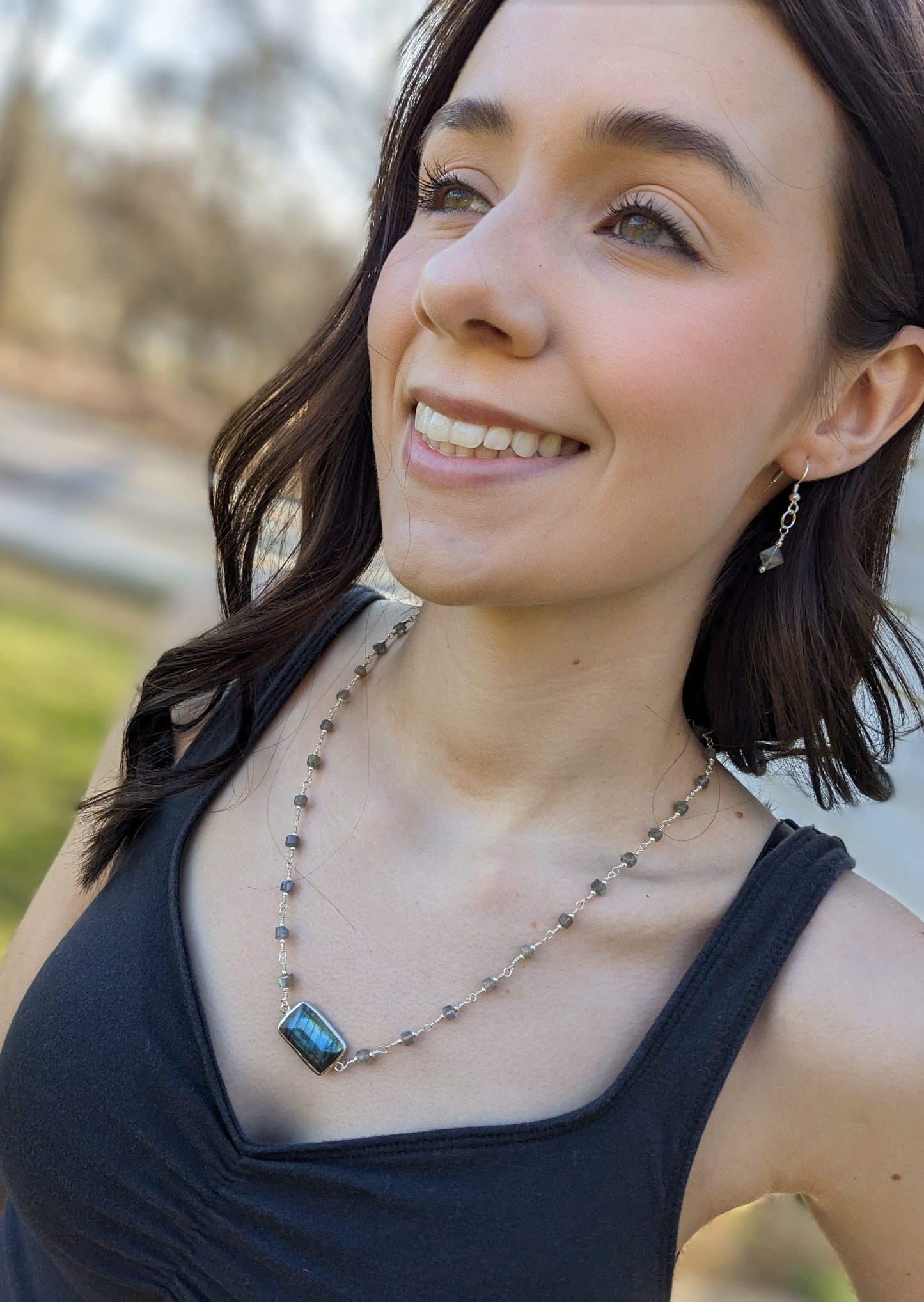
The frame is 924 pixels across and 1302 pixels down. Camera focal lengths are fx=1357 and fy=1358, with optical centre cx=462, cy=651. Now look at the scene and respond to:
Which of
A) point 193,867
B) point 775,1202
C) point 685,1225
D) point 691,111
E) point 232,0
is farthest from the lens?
point 232,0

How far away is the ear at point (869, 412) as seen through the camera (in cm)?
183

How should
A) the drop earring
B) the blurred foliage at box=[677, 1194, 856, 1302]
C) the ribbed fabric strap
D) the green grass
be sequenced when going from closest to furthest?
the ribbed fabric strap → the drop earring → the blurred foliage at box=[677, 1194, 856, 1302] → the green grass

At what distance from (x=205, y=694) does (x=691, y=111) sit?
43.2 inches

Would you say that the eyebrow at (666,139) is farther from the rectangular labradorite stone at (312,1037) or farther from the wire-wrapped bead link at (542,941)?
the rectangular labradorite stone at (312,1037)

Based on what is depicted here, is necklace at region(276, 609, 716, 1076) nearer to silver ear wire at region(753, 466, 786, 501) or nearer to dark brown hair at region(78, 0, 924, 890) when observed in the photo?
dark brown hair at region(78, 0, 924, 890)

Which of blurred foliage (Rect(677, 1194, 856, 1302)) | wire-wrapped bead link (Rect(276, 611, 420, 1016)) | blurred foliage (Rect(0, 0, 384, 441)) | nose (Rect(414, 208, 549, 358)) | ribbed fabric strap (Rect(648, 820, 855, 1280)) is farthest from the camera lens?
blurred foliage (Rect(0, 0, 384, 441))

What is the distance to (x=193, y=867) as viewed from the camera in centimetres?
190

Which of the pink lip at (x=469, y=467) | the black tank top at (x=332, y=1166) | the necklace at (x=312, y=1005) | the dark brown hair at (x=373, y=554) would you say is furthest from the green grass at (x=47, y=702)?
the pink lip at (x=469, y=467)

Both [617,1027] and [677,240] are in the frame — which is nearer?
[677,240]

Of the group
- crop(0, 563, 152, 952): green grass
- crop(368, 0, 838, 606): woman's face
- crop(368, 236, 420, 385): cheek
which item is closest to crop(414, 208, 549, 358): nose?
crop(368, 0, 838, 606): woman's face

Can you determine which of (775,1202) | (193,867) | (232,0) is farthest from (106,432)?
(193,867)

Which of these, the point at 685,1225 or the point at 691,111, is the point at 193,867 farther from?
the point at 691,111

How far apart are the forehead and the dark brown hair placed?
23 cm

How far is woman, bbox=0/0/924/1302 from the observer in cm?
160
